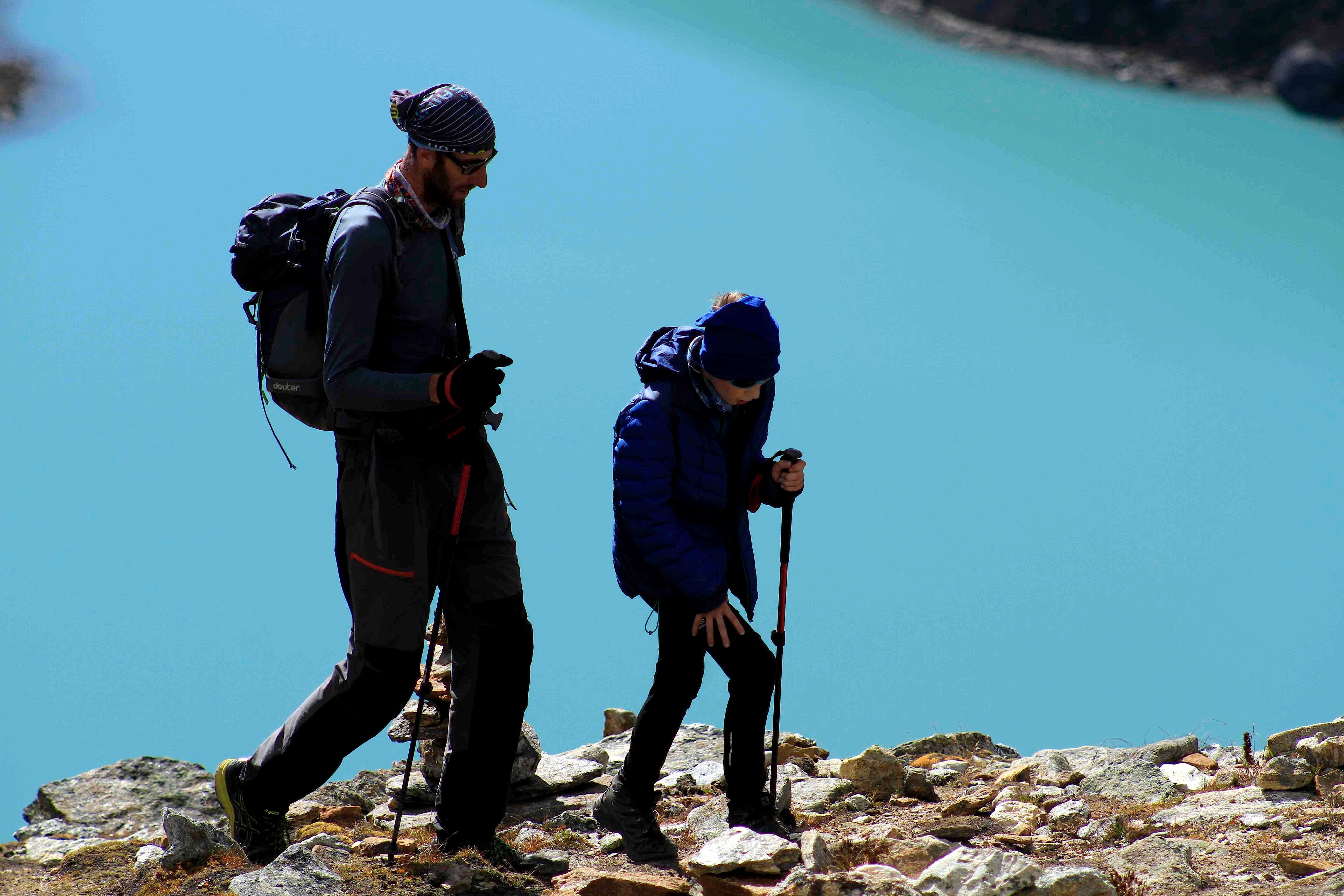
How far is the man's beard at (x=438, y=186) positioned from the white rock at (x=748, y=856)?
1.61 m

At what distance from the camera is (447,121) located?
294 cm

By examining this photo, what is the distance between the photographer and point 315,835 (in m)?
3.47

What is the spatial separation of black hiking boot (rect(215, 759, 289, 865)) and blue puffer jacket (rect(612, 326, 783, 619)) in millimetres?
1030

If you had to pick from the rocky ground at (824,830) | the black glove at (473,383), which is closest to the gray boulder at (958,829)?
the rocky ground at (824,830)

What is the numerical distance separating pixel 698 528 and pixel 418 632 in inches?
29.1

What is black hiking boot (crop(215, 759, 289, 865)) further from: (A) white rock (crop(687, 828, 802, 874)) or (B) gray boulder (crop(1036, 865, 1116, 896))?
(B) gray boulder (crop(1036, 865, 1116, 896))

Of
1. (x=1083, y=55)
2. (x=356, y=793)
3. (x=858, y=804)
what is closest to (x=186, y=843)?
(x=356, y=793)

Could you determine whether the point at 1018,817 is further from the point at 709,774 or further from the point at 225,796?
the point at 225,796

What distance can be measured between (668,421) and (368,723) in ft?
3.32

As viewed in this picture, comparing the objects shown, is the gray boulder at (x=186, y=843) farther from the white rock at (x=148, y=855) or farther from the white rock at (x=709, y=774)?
the white rock at (x=709, y=774)

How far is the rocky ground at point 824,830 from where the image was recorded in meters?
2.86

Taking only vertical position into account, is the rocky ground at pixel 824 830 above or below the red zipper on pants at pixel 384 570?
below

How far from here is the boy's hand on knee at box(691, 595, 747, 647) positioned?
3213mm

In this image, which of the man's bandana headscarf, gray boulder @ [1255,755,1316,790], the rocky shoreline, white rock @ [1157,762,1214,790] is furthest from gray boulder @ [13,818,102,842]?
the rocky shoreline
